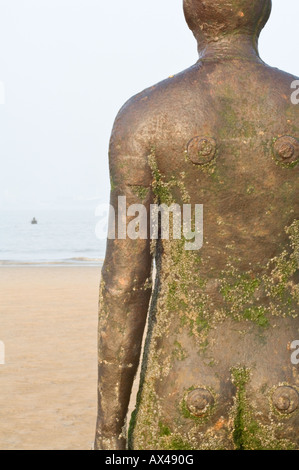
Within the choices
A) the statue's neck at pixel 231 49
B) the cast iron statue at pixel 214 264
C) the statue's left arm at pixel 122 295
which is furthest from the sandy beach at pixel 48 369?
the statue's neck at pixel 231 49

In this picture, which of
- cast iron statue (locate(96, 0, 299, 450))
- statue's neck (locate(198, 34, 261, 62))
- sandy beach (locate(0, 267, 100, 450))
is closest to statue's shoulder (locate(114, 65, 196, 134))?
cast iron statue (locate(96, 0, 299, 450))

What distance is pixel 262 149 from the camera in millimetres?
2652

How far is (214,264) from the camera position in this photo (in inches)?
107

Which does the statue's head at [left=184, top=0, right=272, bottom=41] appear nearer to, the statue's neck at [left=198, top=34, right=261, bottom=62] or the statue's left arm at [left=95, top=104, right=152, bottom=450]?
the statue's neck at [left=198, top=34, right=261, bottom=62]

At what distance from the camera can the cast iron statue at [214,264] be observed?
2648mm

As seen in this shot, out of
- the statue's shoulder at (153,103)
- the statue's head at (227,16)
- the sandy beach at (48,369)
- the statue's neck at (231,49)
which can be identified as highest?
the statue's head at (227,16)

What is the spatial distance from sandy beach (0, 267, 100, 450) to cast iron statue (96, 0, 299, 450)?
15.1ft

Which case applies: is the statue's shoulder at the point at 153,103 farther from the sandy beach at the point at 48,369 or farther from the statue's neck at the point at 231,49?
the sandy beach at the point at 48,369

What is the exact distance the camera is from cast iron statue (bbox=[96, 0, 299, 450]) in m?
2.65

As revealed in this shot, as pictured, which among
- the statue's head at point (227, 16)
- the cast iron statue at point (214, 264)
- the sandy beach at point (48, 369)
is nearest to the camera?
the cast iron statue at point (214, 264)

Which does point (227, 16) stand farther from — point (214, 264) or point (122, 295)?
point (122, 295)

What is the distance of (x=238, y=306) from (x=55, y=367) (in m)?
7.62
